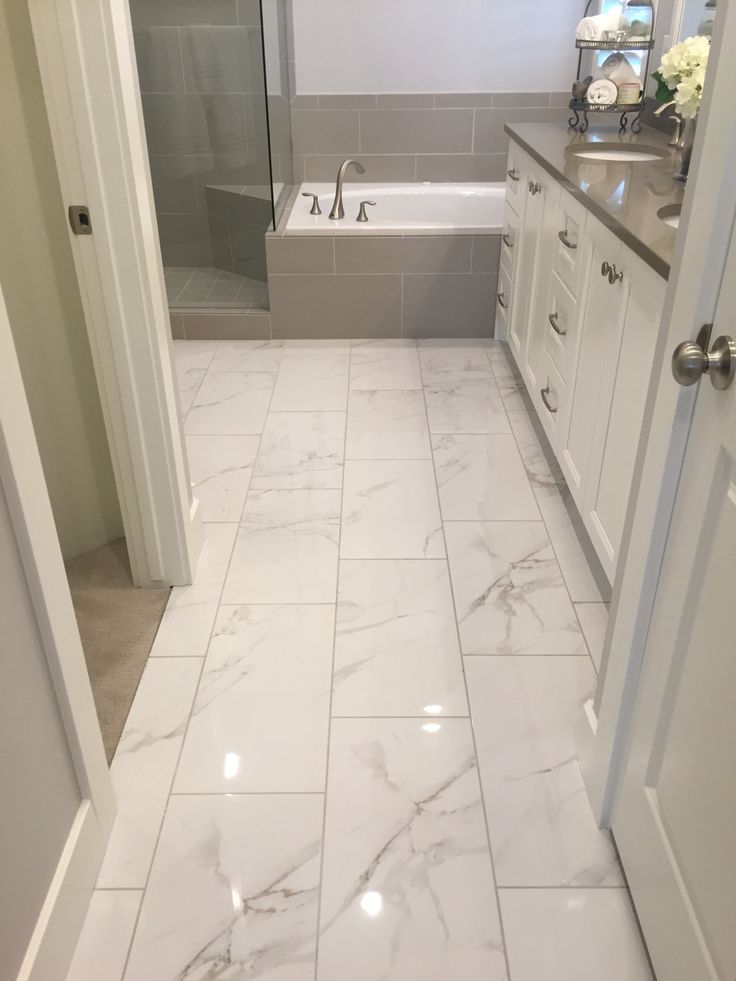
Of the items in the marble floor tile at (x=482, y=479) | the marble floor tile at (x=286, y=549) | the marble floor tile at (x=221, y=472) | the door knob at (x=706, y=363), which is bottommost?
the marble floor tile at (x=286, y=549)

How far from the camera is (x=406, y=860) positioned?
1.52 metres

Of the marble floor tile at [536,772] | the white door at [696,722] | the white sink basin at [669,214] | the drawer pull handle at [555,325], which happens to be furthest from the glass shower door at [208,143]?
the white door at [696,722]

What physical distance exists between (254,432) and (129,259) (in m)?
1.27

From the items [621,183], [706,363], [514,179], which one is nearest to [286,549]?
[621,183]

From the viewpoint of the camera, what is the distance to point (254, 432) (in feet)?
10.1

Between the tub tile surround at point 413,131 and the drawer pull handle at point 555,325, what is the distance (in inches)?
84.0

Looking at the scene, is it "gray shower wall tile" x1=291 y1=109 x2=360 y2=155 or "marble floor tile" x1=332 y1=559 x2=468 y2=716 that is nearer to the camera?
"marble floor tile" x1=332 y1=559 x2=468 y2=716

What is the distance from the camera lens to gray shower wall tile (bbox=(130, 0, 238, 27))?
4000 mm

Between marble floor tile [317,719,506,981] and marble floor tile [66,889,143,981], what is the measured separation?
33 cm

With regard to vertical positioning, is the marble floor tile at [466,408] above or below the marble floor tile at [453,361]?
below

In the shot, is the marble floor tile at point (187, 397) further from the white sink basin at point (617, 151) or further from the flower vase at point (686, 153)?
the flower vase at point (686, 153)

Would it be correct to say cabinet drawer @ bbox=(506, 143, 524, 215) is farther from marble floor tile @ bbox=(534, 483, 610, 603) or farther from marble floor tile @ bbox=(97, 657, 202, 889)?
marble floor tile @ bbox=(97, 657, 202, 889)

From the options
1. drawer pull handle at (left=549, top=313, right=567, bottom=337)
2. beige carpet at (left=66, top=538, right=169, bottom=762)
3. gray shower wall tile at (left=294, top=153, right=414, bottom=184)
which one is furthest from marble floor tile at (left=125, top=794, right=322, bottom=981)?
gray shower wall tile at (left=294, top=153, right=414, bottom=184)

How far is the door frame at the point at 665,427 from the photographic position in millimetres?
1029
